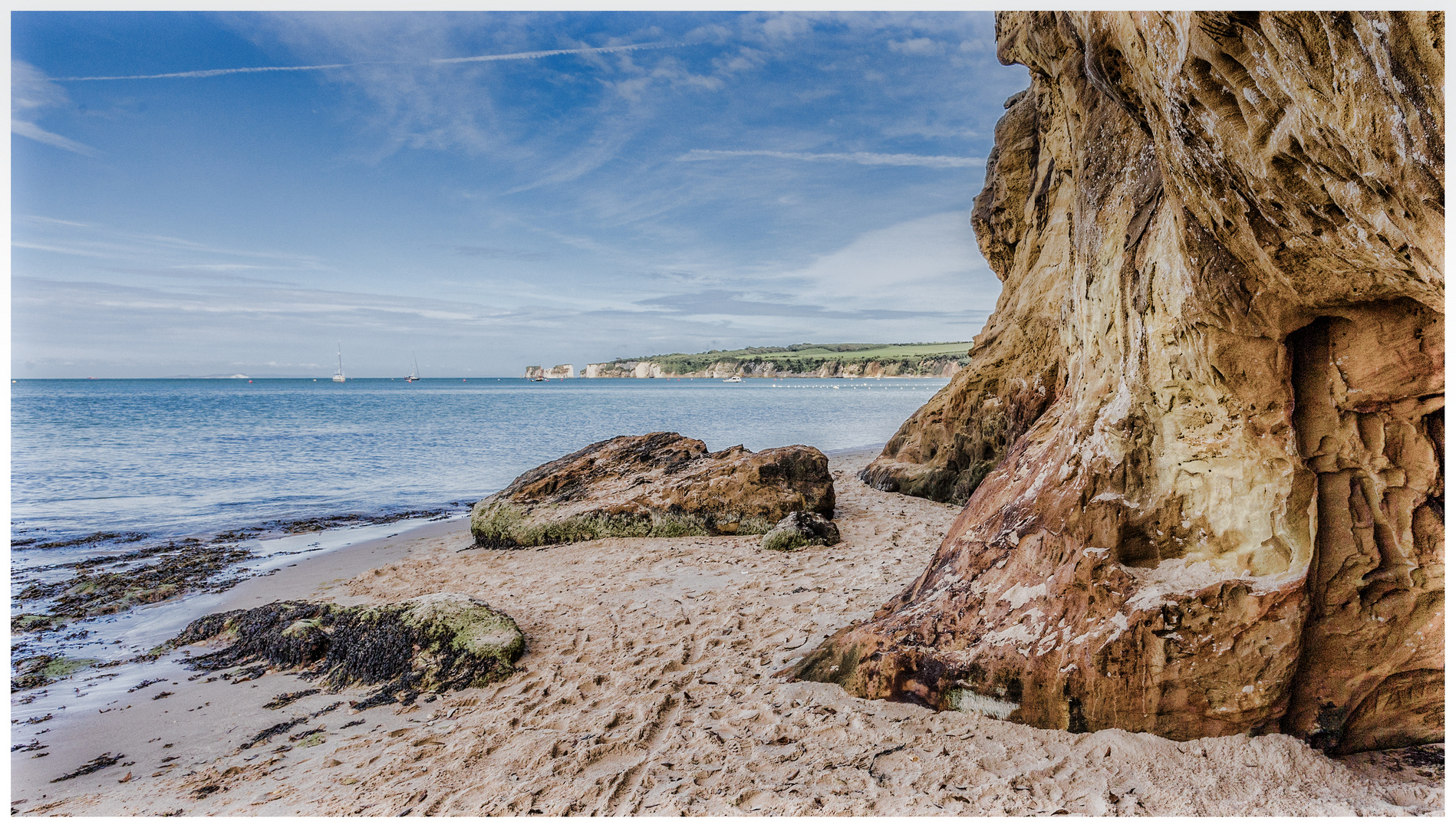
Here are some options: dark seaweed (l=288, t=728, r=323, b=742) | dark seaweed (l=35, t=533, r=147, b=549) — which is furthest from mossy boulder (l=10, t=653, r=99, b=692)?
dark seaweed (l=35, t=533, r=147, b=549)

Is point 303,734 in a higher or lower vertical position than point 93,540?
higher

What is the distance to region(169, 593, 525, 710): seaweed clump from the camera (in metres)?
4.90

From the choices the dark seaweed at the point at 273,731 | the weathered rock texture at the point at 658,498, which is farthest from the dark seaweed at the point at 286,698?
the weathered rock texture at the point at 658,498

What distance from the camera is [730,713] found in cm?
410

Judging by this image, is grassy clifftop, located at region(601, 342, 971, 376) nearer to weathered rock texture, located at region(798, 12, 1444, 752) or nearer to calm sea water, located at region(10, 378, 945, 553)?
calm sea water, located at region(10, 378, 945, 553)

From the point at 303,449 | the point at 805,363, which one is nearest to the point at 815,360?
the point at 805,363

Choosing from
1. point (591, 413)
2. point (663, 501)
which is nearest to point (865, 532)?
point (663, 501)

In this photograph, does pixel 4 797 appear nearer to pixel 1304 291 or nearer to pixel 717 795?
pixel 717 795

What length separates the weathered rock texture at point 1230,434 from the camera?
7.15ft

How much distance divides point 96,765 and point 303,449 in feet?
77.5

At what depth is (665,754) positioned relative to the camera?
12.1 feet

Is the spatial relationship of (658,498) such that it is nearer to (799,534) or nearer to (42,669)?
(799,534)

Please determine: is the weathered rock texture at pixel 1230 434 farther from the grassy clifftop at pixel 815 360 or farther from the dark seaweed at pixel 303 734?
the grassy clifftop at pixel 815 360
